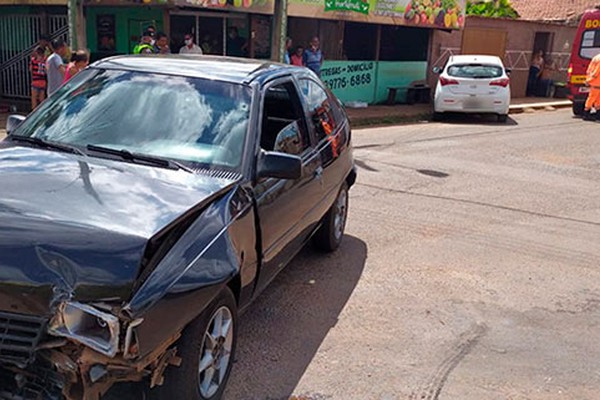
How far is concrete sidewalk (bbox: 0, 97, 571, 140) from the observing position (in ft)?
50.6

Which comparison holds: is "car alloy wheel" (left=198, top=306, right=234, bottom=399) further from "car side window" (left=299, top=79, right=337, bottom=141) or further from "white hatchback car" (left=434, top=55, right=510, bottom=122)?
"white hatchback car" (left=434, top=55, right=510, bottom=122)

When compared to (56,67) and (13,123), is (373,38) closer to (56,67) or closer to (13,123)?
(56,67)

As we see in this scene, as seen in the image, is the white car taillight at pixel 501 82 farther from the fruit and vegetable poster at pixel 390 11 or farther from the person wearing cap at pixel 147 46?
the person wearing cap at pixel 147 46

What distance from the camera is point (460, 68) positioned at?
1596 centimetres

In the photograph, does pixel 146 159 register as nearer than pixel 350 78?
Yes

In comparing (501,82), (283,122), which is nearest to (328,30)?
(501,82)

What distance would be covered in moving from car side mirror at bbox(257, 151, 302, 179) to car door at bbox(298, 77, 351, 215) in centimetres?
126

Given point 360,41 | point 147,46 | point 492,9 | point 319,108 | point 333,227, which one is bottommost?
point 333,227

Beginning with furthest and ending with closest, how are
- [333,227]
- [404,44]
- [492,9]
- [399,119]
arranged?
[492,9], [404,44], [399,119], [333,227]

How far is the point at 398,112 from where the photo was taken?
1731cm

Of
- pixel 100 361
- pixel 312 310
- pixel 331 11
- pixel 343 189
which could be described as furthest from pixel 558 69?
pixel 100 361

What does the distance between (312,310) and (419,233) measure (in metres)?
2.36

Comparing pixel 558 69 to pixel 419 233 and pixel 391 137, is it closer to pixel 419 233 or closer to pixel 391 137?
pixel 391 137

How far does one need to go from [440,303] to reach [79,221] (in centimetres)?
306
